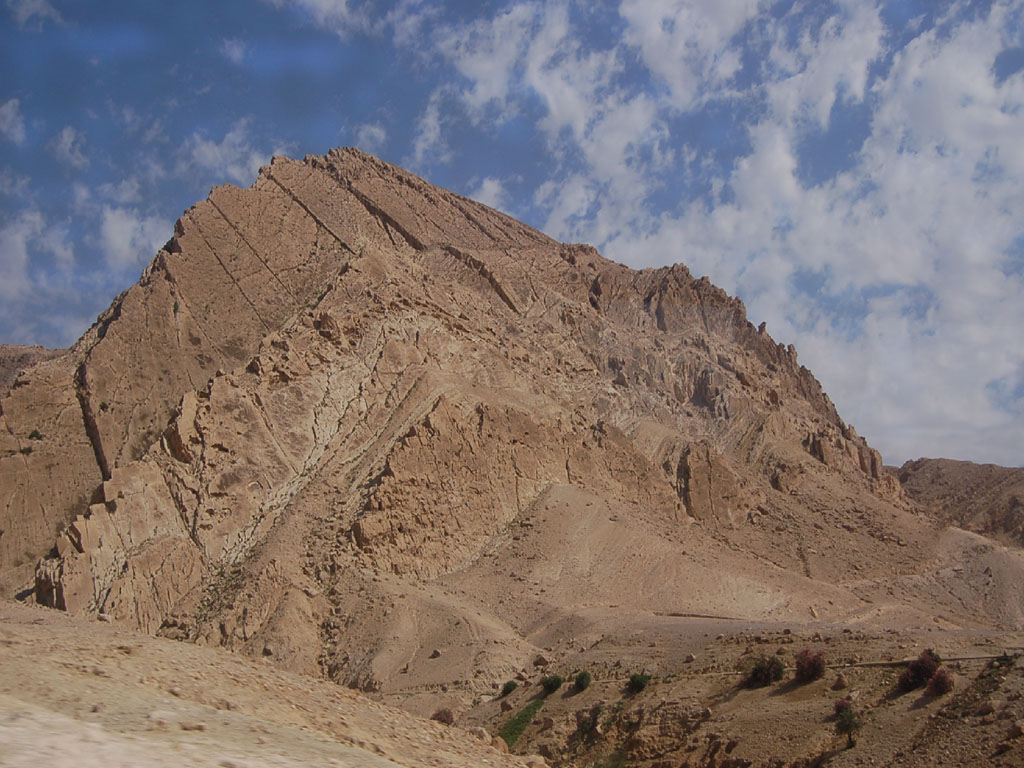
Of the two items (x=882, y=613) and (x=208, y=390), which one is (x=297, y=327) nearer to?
(x=208, y=390)

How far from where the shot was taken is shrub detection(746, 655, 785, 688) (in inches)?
848

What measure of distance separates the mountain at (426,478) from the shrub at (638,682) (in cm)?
113

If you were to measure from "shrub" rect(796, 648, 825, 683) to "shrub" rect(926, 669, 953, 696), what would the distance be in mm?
2743

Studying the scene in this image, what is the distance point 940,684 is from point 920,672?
2.18 ft

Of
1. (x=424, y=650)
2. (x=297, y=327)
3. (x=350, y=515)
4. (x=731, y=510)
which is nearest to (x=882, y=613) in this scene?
(x=731, y=510)

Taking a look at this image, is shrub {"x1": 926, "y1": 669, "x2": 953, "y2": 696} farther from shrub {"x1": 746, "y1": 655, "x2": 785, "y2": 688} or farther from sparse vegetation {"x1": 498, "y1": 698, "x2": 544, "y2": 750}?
sparse vegetation {"x1": 498, "y1": 698, "x2": 544, "y2": 750}

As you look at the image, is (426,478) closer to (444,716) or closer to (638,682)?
(444,716)

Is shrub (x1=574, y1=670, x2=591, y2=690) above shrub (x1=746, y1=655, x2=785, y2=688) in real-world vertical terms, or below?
below

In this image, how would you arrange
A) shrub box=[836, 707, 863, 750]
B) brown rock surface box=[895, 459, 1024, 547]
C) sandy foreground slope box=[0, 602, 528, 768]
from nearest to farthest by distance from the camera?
sandy foreground slope box=[0, 602, 528, 768] < shrub box=[836, 707, 863, 750] < brown rock surface box=[895, 459, 1024, 547]

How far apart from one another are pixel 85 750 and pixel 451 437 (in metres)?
35.8

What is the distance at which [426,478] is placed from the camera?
135ft

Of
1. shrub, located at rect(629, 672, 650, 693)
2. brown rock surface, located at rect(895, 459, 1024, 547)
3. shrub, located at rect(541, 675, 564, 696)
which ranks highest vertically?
brown rock surface, located at rect(895, 459, 1024, 547)

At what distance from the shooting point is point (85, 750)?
7227 millimetres

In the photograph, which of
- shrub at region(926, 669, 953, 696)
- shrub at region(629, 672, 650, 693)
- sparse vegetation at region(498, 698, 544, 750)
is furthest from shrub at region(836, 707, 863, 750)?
sparse vegetation at region(498, 698, 544, 750)
